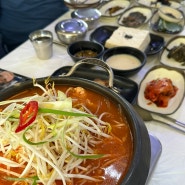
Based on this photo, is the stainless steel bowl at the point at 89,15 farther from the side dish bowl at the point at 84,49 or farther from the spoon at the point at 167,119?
the spoon at the point at 167,119

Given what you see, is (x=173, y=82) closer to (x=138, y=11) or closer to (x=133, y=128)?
(x=133, y=128)

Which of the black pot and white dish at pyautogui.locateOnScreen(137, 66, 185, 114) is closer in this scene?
the black pot

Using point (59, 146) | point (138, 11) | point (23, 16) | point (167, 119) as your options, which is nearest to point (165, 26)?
point (138, 11)

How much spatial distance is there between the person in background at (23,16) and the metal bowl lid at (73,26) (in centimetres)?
55

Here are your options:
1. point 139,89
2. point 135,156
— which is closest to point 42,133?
point 135,156

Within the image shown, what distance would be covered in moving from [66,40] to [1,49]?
821 mm

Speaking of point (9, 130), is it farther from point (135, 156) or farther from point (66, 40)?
point (66, 40)

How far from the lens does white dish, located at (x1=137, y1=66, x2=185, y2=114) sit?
1.47 m

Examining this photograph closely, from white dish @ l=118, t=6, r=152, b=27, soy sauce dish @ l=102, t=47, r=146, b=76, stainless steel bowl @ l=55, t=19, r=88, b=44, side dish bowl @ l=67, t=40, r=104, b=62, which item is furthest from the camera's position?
white dish @ l=118, t=6, r=152, b=27

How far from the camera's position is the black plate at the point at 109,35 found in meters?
1.92

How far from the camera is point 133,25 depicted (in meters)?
2.19

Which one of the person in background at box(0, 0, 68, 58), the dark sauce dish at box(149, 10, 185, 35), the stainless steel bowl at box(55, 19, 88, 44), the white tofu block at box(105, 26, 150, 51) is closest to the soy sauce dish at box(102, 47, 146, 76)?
the white tofu block at box(105, 26, 150, 51)

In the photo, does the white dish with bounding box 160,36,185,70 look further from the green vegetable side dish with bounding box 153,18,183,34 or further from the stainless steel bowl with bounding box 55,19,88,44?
the stainless steel bowl with bounding box 55,19,88,44

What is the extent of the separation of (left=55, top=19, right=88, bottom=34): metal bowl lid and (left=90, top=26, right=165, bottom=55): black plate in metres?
0.08
